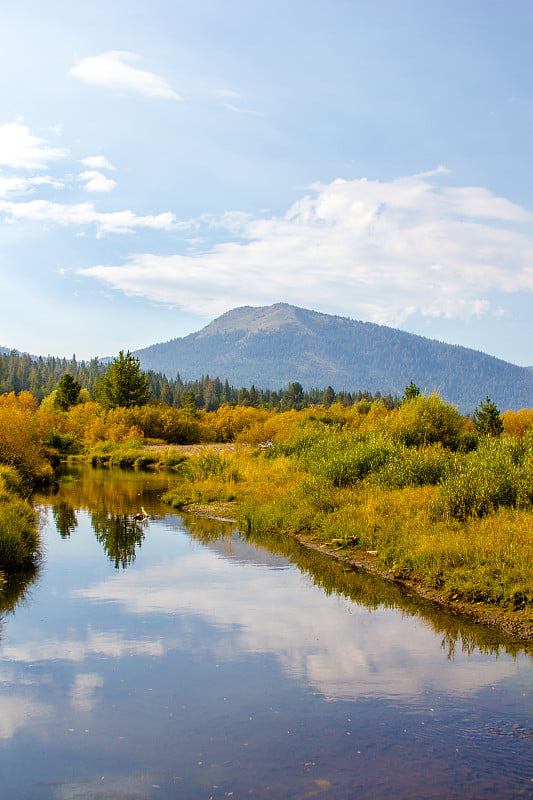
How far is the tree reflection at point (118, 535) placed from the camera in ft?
52.7

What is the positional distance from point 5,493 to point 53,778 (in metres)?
13.5

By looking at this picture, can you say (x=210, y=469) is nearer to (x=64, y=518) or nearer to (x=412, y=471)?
(x=64, y=518)

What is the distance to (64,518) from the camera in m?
21.6

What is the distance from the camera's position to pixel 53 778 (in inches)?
235

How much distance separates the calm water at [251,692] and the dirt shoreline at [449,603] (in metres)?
0.37

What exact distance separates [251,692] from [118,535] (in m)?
11.7

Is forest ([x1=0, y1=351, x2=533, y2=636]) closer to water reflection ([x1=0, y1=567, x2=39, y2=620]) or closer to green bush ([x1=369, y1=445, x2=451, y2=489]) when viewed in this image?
green bush ([x1=369, y1=445, x2=451, y2=489])

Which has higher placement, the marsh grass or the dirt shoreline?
the marsh grass

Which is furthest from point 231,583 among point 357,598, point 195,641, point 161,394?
point 161,394

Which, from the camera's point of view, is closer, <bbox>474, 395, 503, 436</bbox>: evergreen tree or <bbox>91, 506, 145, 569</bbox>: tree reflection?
<bbox>91, 506, 145, 569</bbox>: tree reflection

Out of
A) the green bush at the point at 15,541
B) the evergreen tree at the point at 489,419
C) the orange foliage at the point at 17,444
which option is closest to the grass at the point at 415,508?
the green bush at the point at 15,541

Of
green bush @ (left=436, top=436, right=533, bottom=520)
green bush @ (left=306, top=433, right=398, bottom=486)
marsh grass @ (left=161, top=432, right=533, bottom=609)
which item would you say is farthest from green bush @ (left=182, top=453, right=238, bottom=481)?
green bush @ (left=436, top=436, right=533, bottom=520)

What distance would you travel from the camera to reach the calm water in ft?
19.7

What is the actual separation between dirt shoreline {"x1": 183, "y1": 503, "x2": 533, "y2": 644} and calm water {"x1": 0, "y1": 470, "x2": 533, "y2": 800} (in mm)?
375
